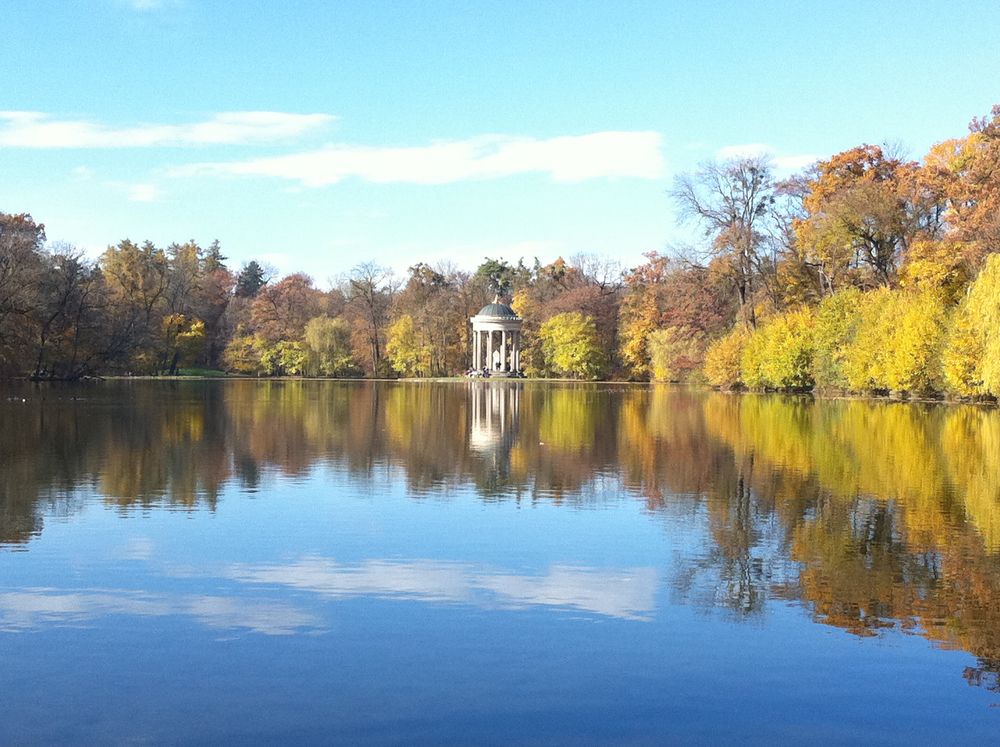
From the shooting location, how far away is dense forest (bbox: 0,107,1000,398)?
5134cm

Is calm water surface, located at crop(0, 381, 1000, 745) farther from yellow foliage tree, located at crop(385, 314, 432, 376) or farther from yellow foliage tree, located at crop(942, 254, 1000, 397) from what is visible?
yellow foliage tree, located at crop(385, 314, 432, 376)

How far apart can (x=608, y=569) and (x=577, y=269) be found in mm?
103848

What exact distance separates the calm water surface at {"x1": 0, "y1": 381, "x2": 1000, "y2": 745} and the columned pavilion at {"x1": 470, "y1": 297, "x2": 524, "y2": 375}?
83384 millimetres

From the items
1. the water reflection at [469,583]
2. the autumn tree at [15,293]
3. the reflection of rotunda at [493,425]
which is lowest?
the water reflection at [469,583]

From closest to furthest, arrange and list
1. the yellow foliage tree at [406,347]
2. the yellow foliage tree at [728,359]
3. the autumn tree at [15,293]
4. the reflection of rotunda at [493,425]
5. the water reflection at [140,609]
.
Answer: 1. the water reflection at [140,609]
2. the reflection of rotunda at [493,425]
3. the yellow foliage tree at [728,359]
4. the autumn tree at [15,293]
5. the yellow foliage tree at [406,347]

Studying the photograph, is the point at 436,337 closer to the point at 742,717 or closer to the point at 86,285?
the point at 86,285

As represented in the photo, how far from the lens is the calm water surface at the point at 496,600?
7711mm

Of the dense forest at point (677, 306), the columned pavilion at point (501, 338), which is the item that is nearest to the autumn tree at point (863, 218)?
the dense forest at point (677, 306)

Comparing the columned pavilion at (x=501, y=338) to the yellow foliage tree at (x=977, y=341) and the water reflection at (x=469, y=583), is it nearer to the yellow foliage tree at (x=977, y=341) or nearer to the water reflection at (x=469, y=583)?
the yellow foliage tree at (x=977, y=341)

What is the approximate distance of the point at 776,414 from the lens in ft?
141

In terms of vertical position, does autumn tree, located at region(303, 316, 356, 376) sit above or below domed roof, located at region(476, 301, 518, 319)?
below

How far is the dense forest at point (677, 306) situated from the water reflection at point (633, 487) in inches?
399

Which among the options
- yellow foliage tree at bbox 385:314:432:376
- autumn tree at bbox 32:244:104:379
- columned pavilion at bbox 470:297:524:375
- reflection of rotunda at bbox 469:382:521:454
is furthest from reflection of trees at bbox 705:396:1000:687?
yellow foliage tree at bbox 385:314:432:376

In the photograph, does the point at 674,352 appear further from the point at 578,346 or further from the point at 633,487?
the point at 633,487
